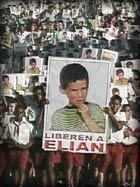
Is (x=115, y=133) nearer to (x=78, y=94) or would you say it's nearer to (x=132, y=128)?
(x=132, y=128)

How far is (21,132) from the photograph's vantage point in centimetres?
445

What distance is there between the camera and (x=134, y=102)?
4.47 meters

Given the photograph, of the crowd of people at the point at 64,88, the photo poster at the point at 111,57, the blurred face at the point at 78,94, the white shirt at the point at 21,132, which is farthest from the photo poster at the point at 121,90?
the white shirt at the point at 21,132

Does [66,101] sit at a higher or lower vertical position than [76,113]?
higher

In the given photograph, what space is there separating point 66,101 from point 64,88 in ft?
0.40

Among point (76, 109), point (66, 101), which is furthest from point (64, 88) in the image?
point (76, 109)

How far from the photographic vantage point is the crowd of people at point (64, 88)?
4.43 metres

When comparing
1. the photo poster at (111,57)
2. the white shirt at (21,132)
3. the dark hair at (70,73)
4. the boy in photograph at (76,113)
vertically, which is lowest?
the white shirt at (21,132)

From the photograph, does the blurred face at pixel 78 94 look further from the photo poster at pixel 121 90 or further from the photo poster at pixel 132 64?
the photo poster at pixel 132 64

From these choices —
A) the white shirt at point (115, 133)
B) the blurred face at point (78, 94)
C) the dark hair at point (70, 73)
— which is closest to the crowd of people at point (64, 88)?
the white shirt at point (115, 133)

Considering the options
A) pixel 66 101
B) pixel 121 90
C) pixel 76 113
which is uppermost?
pixel 121 90

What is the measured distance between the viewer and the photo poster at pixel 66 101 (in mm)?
4438

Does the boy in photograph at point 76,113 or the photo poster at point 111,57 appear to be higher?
the photo poster at point 111,57

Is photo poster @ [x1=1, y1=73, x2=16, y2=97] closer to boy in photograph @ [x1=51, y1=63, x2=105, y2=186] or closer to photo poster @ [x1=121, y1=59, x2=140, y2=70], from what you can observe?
boy in photograph @ [x1=51, y1=63, x2=105, y2=186]
